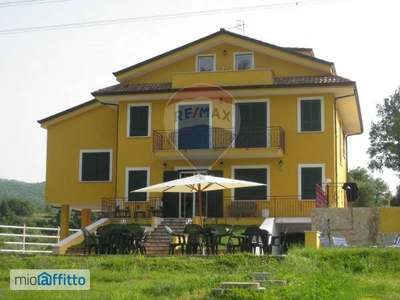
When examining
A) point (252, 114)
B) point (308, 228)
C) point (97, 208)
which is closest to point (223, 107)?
point (252, 114)

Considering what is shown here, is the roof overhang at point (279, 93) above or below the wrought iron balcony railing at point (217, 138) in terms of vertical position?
above

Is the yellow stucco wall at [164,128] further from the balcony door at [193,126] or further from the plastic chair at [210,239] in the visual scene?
the plastic chair at [210,239]

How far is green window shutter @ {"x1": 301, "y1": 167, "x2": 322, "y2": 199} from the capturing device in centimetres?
2827

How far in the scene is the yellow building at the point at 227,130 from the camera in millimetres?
28453

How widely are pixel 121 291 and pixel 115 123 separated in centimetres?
2076

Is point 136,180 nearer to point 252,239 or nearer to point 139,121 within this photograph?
point 139,121

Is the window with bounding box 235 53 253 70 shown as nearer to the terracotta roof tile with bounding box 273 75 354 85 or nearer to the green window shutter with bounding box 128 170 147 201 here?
the terracotta roof tile with bounding box 273 75 354 85

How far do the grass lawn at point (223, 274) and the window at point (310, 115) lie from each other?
41.9 feet

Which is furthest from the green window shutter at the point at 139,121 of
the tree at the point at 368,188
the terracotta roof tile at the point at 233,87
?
the tree at the point at 368,188

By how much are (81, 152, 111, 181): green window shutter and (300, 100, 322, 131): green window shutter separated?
8.79 meters

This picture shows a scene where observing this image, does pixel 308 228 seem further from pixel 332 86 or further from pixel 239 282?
pixel 239 282

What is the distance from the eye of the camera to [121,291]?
1212cm

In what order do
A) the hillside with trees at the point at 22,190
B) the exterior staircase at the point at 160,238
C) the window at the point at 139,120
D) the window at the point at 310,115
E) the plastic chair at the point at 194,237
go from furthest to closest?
1. the hillside with trees at the point at 22,190
2. the window at the point at 139,120
3. the window at the point at 310,115
4. the exterior staircase at the point at 160,238
5. the plastic chair at the point at 194,237

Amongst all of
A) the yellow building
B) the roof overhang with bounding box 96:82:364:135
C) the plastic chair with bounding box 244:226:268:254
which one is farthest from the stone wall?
the roof overhang with bounding box 96:82:364:135
